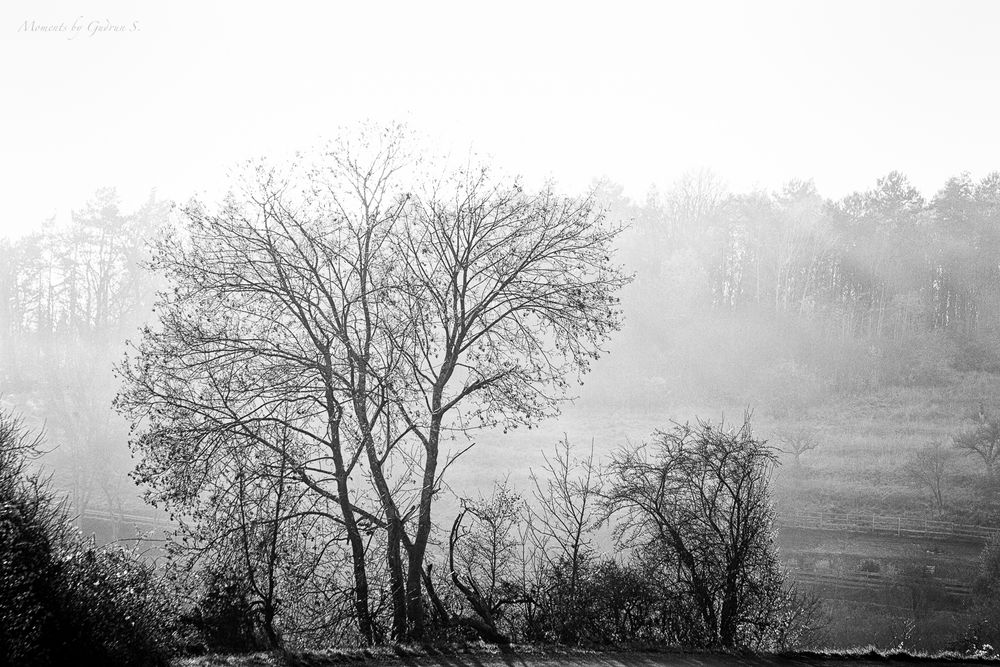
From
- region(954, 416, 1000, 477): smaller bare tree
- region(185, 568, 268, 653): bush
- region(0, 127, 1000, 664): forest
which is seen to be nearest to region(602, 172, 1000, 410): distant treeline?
Answer: region(954, 416, 1000, 477): smaller bare tree

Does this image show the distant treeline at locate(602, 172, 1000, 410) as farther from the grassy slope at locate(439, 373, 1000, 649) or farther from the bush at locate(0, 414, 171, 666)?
the bush at locate(0, 414, 171, 666)

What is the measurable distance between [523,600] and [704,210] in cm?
5562

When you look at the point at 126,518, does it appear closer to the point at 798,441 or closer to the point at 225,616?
the point at 225,616

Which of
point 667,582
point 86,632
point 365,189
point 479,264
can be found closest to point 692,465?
point 667,582

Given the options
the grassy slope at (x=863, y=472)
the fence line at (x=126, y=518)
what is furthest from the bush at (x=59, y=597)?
the fence line at (x=126, y=518)

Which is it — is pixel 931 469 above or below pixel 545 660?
above

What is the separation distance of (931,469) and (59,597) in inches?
1461

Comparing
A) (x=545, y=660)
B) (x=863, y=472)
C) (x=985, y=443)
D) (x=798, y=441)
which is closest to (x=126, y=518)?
(x=545, y=660)

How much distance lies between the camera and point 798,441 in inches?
1469

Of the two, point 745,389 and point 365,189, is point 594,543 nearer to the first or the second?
point 365,189

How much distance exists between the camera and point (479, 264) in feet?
44.3

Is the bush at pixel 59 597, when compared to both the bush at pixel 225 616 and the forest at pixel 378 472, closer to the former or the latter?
the forest at pixel 378 472

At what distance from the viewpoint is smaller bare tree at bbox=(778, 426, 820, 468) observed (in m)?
36.4

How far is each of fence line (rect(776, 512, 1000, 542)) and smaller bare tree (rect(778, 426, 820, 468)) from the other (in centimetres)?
452
